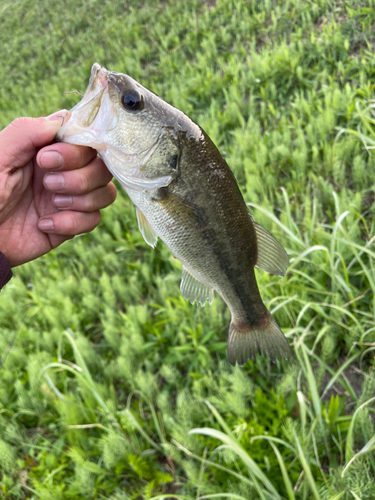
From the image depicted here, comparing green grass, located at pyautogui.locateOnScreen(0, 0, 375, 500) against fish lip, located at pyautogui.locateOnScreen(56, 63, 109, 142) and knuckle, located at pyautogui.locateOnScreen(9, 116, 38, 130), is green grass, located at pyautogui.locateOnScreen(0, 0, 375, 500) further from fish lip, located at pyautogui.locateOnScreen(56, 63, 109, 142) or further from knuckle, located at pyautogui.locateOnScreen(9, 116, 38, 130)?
fish lip, located at pyautogui.locateOnScreen(56, 63, 109, 142)

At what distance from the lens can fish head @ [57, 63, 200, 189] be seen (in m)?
1.25

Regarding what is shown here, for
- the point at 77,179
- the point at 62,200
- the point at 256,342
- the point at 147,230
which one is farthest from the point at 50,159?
the point at 256,342

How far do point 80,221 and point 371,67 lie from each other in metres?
3.70

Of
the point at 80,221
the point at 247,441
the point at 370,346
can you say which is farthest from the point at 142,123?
the point at 370,346

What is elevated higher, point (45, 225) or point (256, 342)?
Answer: point (45, 225)

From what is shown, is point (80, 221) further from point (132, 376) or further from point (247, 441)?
point (247, 441)

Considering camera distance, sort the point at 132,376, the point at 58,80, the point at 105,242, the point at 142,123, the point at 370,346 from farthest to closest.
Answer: the point at 58,80 < the point at 105,242 < the point at 132,376 < the point at 370,346 < the point at 142,123

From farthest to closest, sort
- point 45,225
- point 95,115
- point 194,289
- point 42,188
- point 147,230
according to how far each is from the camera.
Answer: point 42,188
point 45,225
point 194,289
point 147,230
point 95,115

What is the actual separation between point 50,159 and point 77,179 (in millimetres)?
150

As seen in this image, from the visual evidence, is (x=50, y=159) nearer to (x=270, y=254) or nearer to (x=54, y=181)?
(x=54, y=181)

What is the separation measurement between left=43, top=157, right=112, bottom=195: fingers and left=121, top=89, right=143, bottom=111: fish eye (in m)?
0.44

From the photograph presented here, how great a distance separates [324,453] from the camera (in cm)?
187

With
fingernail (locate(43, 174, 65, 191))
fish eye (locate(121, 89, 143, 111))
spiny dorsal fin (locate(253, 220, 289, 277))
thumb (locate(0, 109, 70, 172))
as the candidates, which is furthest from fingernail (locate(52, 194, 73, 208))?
spiny dorsal fin (locate(253, 220, 289, 277))

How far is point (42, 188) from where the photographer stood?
6.14 feet
